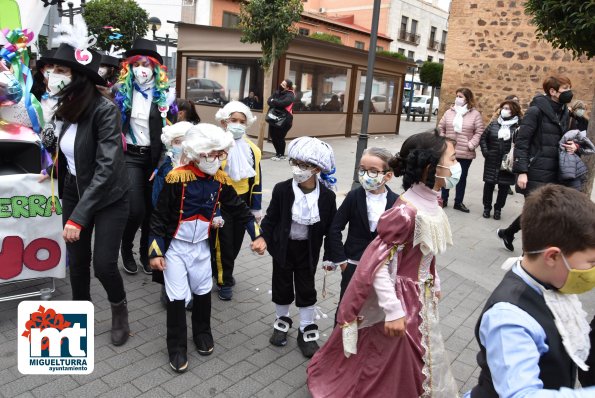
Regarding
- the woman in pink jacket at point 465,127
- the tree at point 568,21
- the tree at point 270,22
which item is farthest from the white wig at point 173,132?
the tree at point 270,22

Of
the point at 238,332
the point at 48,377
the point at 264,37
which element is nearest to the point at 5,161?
the point at 48,377

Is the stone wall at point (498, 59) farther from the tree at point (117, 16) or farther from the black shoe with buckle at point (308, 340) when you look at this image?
the tree at point (117, 16)

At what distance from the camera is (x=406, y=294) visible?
8.52 ft

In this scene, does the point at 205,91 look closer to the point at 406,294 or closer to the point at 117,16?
the point at 117,16

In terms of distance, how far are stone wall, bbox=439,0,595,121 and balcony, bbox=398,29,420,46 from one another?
3275cm

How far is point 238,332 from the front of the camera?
12.5 feet

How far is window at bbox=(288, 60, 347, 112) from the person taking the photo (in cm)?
1486

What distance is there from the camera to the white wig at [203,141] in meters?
3.09

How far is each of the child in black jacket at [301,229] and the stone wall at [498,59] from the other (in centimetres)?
1450

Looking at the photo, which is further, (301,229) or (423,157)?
(301,229)

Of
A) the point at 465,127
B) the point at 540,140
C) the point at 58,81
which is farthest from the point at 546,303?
the point at 465,127

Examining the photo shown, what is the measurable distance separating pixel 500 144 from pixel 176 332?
6.09 metres

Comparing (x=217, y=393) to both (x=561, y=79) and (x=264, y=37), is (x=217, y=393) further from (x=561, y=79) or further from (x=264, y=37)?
(x=264, y=37)

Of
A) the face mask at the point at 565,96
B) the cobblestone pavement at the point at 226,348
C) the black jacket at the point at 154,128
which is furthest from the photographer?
the face mask at the point at 565,96
